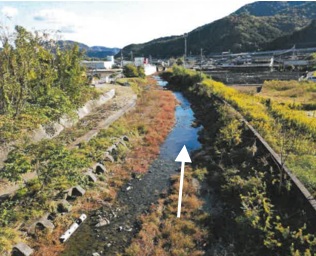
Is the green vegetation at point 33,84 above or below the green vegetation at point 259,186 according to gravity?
above

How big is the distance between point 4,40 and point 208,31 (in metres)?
191

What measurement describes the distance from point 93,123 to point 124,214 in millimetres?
12798

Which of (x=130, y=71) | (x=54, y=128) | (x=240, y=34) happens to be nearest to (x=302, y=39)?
(x=240, y=34)

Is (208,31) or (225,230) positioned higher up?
(208,31)

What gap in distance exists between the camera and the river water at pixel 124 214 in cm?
1018

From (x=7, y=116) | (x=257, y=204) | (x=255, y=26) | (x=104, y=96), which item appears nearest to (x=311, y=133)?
(x=257, y=204)

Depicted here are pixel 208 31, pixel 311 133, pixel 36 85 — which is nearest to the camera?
pixel 311 133

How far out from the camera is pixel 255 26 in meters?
184

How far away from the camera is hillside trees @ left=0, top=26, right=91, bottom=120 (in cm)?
1906

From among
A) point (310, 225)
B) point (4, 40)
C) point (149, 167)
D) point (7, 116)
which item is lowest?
point (149, 167)

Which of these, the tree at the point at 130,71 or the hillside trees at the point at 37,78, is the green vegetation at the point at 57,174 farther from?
the tree at the point at 130,71

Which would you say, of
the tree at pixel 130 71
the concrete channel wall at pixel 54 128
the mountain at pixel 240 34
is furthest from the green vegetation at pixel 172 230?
the mountain at pixel 240 34

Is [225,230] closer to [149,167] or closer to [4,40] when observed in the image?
[149,167]

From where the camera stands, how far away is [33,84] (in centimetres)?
2275
